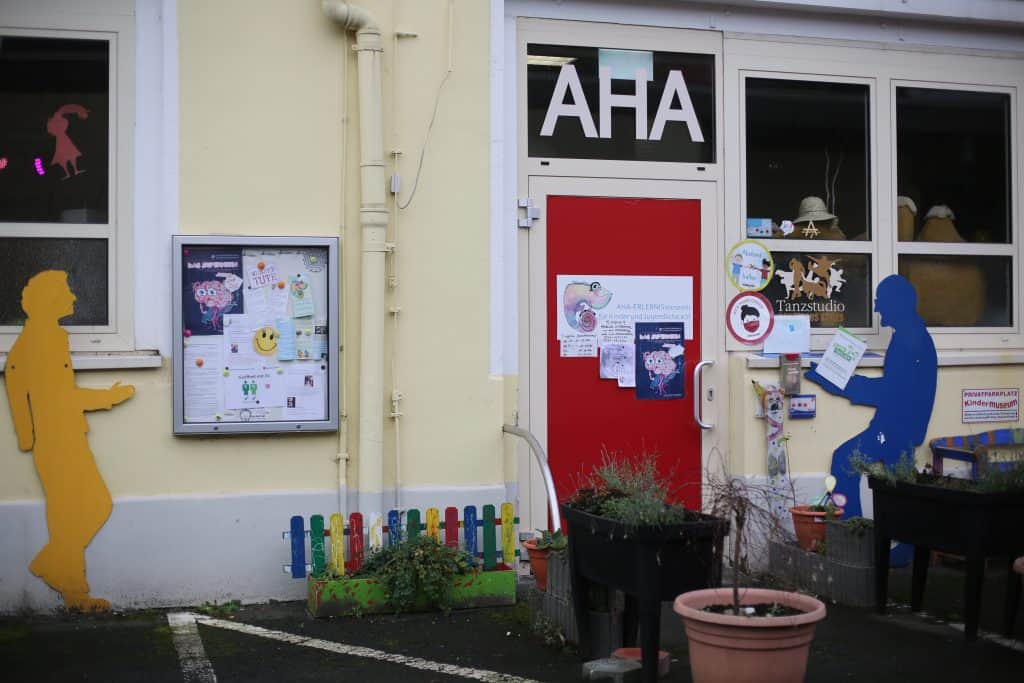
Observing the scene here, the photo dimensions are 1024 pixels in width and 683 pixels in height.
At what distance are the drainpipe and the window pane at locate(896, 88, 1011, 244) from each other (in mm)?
A: 3761

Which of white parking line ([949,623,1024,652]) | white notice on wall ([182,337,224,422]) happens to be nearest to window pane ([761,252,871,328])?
white parking line ([949,623,1024,652])

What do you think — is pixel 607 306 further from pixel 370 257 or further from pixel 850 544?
pixel 850 544

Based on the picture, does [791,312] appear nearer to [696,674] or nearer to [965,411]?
[965,411]

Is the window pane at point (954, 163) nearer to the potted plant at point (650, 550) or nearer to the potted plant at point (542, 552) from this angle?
the potted plant at point (542, 552)

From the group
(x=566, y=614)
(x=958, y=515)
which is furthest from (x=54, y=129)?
(x=958, y=515)

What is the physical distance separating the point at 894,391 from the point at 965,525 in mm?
2187

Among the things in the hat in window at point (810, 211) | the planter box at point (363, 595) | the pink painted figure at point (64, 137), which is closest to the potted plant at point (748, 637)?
the planter box at point (363, 595)

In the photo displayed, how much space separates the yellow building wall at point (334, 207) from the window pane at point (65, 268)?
0.39m

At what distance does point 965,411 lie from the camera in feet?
27.7

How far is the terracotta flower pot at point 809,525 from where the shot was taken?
7.48 metres

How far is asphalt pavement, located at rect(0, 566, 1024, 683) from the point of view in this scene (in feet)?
18.8

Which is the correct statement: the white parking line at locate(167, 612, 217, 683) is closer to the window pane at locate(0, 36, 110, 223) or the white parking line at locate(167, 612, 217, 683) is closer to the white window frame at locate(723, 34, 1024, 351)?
the window pane at locate(0, 36, 110, 223)

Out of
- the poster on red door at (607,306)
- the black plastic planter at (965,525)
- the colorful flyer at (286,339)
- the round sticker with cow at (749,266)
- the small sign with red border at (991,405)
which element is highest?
the round sticker with cow at (749,266)

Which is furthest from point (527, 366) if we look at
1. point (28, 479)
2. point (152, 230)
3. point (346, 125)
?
point (28, 479)
